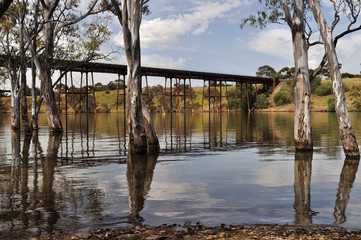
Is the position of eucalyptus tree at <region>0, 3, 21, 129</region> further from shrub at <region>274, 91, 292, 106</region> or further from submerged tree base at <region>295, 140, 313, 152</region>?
shrub at <region>274, 91, 292, 106</region>


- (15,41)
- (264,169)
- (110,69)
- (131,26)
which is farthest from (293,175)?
(110,69)

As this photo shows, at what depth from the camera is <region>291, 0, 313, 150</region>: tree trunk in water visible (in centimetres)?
1206

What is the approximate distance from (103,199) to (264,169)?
4660mm

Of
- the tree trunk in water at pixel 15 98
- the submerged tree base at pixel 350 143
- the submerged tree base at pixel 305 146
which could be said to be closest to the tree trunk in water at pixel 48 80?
the tree trunk in water at pixel 15 98

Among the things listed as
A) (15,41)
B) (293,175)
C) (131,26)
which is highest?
(15,41)

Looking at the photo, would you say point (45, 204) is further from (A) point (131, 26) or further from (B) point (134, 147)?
(A) point (131, 26)

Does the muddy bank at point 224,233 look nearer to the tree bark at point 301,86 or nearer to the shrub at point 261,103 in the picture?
the tree bark at point 301,86

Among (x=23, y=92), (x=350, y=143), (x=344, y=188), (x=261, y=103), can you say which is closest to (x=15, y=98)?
(x=23, y=92)

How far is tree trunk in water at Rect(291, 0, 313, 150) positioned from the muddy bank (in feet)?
26.5

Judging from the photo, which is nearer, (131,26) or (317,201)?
(317,201)

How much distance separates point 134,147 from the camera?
37.9 feet

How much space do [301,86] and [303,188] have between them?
6.03 m

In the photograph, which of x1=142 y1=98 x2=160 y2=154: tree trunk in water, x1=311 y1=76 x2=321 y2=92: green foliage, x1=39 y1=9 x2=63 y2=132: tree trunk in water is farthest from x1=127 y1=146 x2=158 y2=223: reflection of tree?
x1=311 y1=76 x2=321 y2=92: green foliage

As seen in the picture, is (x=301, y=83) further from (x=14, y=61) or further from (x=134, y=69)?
(x=14, y=61)
